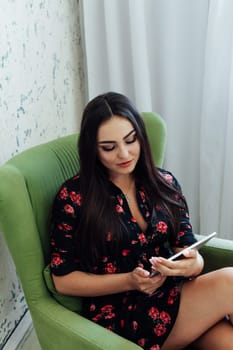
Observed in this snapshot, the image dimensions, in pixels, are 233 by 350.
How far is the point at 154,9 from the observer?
5.57 ft

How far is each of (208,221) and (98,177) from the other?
86 centimetres

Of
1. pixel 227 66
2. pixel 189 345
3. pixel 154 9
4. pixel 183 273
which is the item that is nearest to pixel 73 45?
pixel 154 9

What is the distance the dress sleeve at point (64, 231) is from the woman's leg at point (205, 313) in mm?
333

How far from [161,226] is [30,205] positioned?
1.25 feet

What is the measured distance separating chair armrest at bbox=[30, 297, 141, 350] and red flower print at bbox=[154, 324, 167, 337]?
194 millimetres

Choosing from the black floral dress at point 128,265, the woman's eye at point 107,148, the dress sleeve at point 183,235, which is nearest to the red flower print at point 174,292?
the black floral dress at point 128,265

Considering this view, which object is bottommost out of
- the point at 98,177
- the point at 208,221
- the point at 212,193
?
the point at 208,221

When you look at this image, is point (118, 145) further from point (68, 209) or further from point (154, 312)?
point (154, 312)

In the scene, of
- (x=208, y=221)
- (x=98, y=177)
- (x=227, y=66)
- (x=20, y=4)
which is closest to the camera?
(x=98, y=177)

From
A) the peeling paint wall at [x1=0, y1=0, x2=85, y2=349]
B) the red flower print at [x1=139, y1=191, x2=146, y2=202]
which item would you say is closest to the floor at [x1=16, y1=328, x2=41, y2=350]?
the peeling paint wall at [x1=0, y1=0, x2=85, y2=349]

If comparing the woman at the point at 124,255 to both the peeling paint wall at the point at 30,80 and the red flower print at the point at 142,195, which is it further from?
the peeling paint wall at the point at 30,80

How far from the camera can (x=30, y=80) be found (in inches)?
56.4

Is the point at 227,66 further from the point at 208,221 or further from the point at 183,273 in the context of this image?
the point at 183,273

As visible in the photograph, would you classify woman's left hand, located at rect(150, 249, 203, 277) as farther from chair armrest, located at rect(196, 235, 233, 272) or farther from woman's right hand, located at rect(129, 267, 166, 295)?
chair armrest, located at rect(196, 235, 233, 272)
